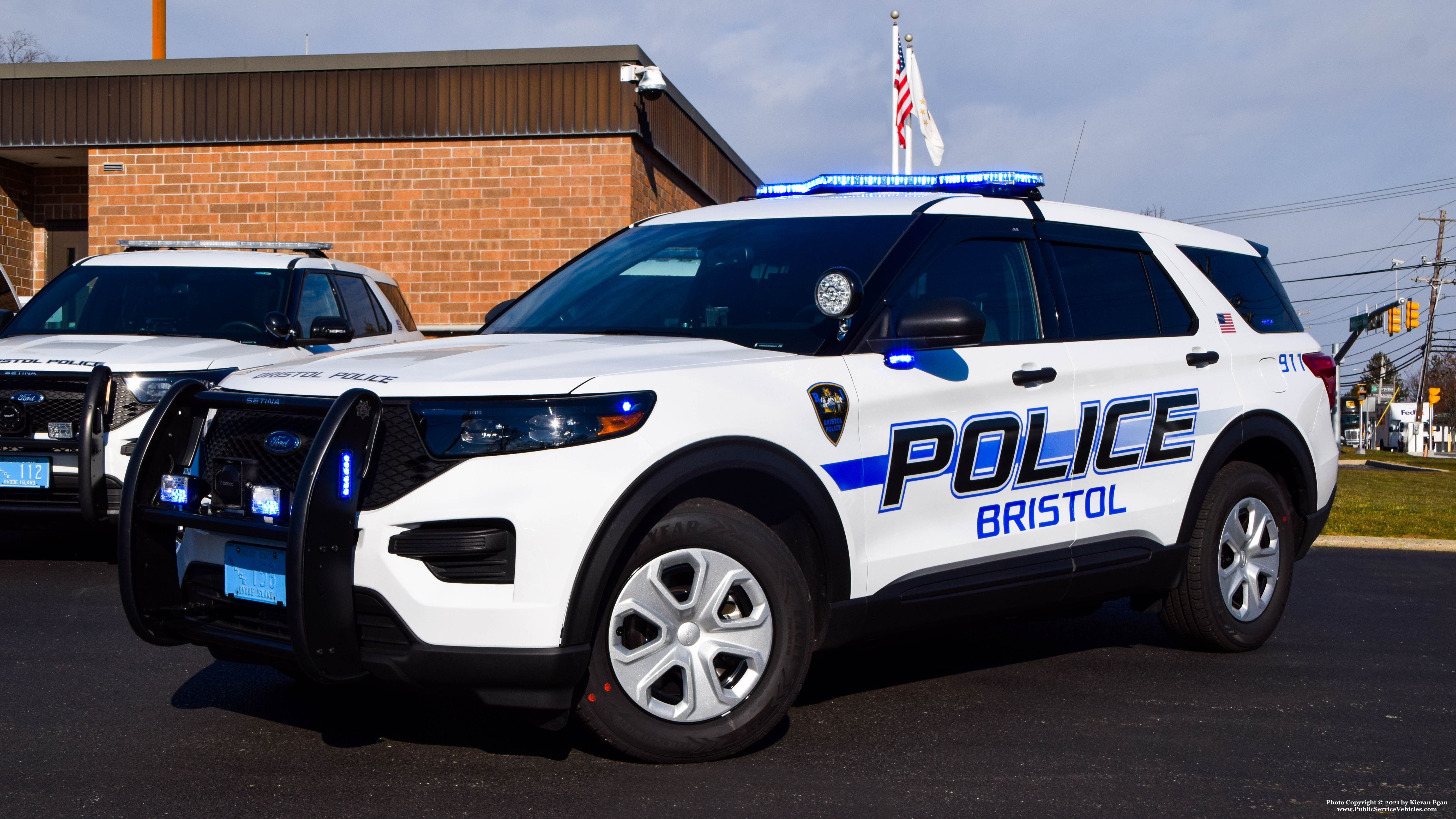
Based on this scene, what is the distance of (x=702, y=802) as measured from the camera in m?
3.69

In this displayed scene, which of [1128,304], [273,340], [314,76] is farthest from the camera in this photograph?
[314,76]

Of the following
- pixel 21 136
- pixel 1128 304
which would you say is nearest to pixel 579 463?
pixel 1128 304

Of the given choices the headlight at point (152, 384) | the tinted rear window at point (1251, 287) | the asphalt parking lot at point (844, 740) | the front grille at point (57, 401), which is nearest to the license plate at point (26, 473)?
the front grille at point (57, 401)

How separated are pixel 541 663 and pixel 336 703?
1.50m

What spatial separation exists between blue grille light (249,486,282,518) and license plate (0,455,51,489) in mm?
4296

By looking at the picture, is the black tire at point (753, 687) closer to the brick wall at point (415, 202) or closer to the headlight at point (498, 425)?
the headlight at point (498, 425)

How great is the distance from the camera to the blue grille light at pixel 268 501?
3.76 meters

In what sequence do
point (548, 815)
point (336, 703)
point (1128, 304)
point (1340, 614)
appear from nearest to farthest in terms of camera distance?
point (548, 815), point (336, 703), point (1128, 304), point (1340, 614)

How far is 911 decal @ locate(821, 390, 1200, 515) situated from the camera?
4.45 metres

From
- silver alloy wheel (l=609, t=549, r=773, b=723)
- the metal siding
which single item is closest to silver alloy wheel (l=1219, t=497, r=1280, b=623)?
silver alloy wheel (l=609, t=549, r=773, b=723)

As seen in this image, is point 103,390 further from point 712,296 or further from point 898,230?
point 898,230

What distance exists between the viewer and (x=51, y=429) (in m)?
7.46

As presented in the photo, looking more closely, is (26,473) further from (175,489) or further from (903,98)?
(903,98)

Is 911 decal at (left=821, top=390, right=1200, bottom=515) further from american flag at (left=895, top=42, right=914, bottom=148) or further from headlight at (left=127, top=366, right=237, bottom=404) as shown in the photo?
american flag at (left=895, top=42, right=914, bottom=148)
